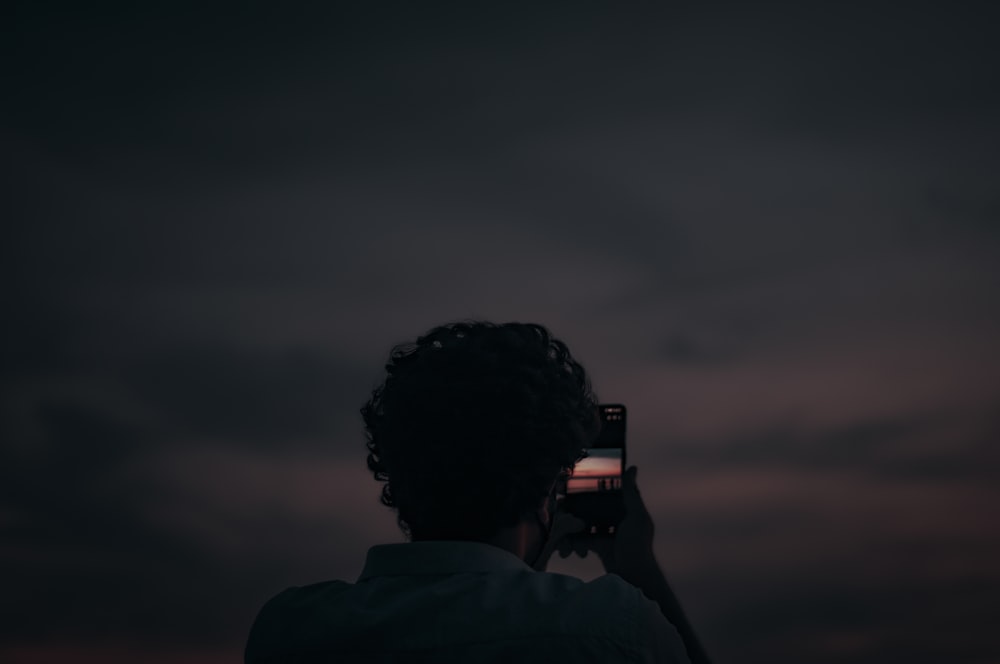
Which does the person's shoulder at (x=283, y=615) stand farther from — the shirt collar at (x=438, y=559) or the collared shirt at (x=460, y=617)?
the shirt collar at (x=438, y=559)

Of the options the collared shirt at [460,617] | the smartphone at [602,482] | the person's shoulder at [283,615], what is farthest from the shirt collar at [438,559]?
the smartphone at [602,482]

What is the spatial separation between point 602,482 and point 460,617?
1.15 m

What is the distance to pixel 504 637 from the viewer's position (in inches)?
76.2

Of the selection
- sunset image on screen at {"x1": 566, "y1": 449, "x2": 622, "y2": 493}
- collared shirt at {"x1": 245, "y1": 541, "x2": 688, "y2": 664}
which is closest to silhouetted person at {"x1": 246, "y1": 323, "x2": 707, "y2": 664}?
collared shirt at {"x1": 245, "y1": 541, "x2": 688, "y2": 664}

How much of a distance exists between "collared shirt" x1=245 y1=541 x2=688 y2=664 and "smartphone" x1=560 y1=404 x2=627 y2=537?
53 cm

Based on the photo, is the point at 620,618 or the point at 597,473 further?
the point at 597,473

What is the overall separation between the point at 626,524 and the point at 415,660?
774mm

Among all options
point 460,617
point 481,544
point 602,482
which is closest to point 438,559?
point 481,544

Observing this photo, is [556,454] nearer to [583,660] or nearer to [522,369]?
[522,369]

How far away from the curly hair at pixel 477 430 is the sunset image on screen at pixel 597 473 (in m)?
0.53

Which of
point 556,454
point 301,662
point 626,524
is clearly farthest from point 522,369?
point 301,662

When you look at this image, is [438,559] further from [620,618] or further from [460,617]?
[620,618]

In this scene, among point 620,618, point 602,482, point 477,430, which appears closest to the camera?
point 620,618

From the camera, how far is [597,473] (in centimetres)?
308
